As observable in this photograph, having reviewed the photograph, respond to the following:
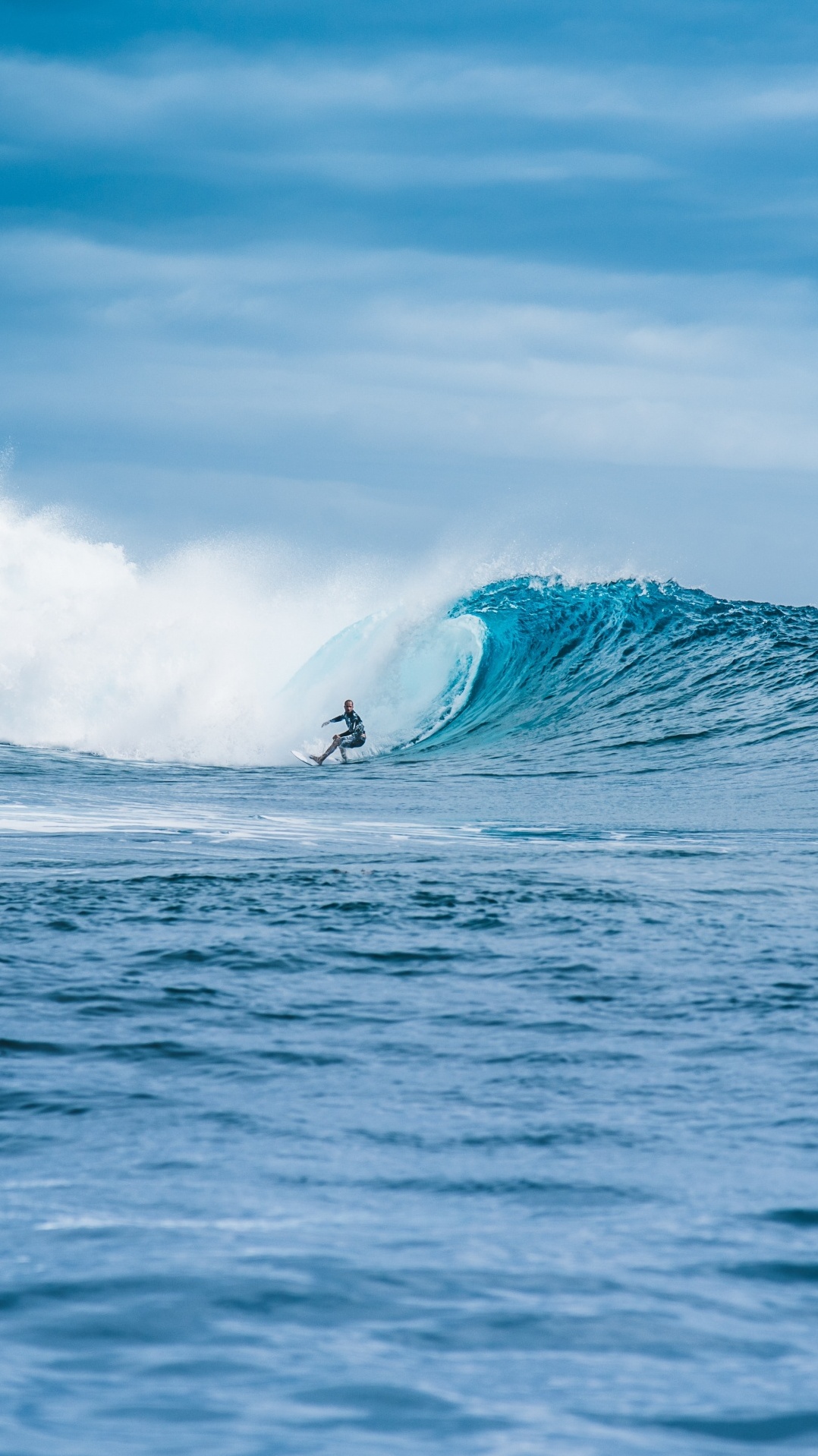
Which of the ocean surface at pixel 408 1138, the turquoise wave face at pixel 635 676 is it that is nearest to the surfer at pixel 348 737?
the turquoise wave face at pixel 635 676

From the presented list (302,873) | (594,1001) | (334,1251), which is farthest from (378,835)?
(334,1251)

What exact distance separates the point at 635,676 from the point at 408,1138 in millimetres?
18547

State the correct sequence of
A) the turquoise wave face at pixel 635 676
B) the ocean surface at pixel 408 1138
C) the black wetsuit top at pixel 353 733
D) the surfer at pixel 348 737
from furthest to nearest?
the black wetsuit top at pixel 353 733
the surfer at pixel 348 737
the turquoise wave face at pixel 635 676
the ocean surface at pixel 408 1138

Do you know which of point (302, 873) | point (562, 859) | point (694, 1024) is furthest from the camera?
point (562, 859)

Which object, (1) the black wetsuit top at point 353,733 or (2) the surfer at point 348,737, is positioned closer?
(2) the surfer at point 348,737

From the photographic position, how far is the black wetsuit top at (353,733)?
21453 millimetres

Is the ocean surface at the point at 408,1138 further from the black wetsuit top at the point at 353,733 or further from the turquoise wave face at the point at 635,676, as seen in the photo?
the black wetsuit top at the point at 353,733

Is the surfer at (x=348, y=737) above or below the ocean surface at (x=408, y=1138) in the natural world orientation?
above

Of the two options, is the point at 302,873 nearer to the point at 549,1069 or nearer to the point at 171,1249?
the point at 549,1069

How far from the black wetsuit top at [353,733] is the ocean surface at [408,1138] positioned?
9.72 m

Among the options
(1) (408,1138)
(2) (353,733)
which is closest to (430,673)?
(2) (353,733)

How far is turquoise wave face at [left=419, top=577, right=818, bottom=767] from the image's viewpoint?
1798 centimetres

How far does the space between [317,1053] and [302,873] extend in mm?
3632

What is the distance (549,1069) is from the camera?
473 cm
